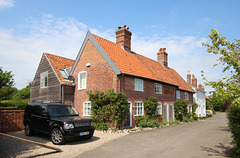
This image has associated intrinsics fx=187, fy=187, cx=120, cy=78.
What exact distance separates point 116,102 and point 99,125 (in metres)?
2.32

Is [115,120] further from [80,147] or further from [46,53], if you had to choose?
[46,53]

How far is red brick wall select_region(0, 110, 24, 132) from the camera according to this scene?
12.5 metres

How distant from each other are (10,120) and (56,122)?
5.61 metres

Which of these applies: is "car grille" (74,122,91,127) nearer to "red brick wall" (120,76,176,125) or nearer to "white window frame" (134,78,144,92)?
"red brick wall" (120,76,176,125)

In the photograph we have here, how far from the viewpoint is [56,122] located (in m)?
9.46

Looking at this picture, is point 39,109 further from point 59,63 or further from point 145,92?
point 59,63

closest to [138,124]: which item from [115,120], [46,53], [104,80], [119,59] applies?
[115,120]

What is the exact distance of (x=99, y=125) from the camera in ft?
47.6

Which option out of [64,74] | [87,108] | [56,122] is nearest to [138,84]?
[87,108]

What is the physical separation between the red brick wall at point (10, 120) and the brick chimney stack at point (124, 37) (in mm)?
12044

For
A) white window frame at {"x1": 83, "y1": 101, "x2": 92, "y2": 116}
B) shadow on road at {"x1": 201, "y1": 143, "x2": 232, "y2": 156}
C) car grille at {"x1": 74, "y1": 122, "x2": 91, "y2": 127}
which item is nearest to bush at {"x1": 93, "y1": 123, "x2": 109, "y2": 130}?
white window frame at {"x1": 83, "y1": 101, "x2": 92, "y2": 116}

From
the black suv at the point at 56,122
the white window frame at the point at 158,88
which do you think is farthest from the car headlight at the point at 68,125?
the white window frame at the point at 158,88

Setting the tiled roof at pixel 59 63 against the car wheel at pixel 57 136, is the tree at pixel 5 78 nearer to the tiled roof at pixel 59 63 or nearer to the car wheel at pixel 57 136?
the tiled roof at pixel 59 63

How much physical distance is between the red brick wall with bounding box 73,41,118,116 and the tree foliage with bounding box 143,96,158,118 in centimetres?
405
